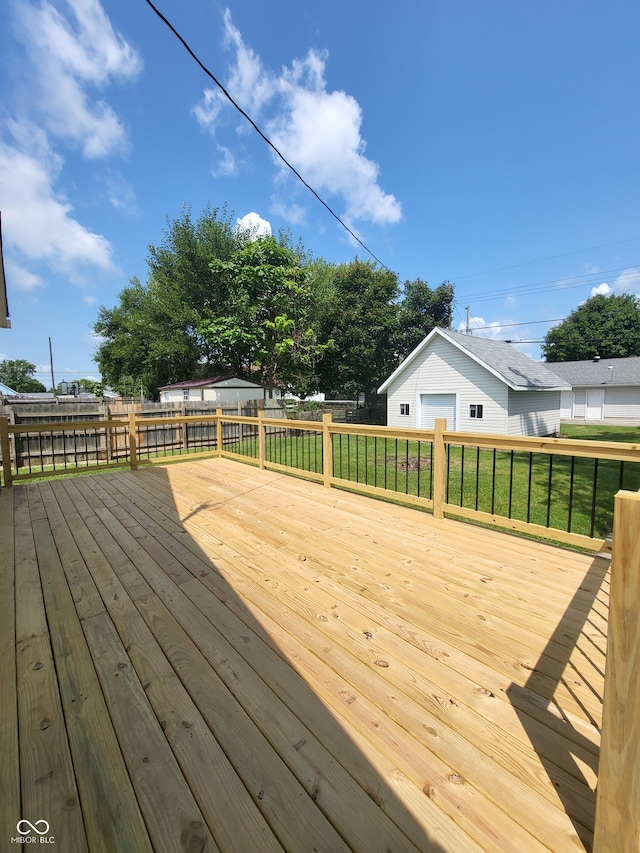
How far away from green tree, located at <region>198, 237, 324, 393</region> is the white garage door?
523 centimetres

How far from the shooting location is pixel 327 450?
4625 mm

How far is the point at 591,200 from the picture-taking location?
15.6 m

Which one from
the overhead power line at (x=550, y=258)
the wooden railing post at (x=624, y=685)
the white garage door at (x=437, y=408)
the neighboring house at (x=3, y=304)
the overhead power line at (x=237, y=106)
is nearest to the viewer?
the wooden railing post at (x=624, y=685)

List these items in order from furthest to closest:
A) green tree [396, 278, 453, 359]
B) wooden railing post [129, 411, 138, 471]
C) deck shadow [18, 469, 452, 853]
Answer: green tree [396, 278, 453, 359]
wooden railing post [129, 411, 138, 471]
deck shadow [18, 469, 452, 853]

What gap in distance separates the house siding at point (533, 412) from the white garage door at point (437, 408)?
1.92 meters

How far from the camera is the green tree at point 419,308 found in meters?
20.8

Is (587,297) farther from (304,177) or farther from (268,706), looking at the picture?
(268,706)

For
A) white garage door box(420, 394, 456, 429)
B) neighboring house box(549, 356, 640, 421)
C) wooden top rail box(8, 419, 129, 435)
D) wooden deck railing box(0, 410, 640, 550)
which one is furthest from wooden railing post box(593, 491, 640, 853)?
neighboring house box(549, 356, 640, 421)

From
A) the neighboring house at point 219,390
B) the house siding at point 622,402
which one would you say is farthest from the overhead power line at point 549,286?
the neighboring house at point 219,390

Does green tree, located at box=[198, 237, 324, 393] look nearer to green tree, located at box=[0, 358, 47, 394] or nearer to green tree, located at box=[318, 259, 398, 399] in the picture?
green tree, located at box=[318, 259, 398, 399]

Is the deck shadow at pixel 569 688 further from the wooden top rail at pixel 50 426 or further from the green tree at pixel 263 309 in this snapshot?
the green tree at pixel 263 309

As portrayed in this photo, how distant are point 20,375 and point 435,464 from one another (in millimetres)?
85782

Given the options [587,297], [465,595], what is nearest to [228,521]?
[465,595]

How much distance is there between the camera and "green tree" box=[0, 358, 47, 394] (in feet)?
212
